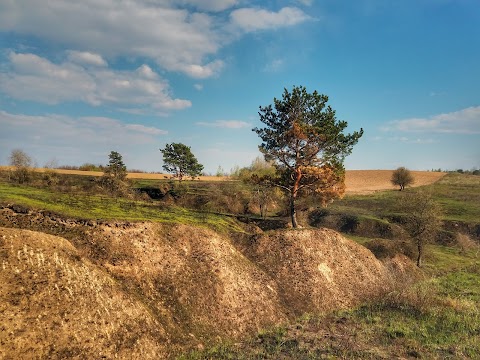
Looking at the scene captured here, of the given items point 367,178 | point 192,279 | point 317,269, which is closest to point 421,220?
point 317,269

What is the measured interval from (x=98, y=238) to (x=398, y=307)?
24585mm

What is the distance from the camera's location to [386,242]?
48625 millimetres

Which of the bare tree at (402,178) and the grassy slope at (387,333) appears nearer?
the grassy slope at (387,333)

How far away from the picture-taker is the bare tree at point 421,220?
156 feet

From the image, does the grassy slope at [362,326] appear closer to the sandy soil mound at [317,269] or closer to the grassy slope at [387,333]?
the grassy slope at [387,333]

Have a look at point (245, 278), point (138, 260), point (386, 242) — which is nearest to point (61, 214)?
point (138, 260)

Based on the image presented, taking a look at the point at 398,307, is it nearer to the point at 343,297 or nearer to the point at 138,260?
the point at 343,297

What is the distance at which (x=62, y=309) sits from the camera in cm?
1641

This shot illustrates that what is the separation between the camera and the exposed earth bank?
51.9 feet

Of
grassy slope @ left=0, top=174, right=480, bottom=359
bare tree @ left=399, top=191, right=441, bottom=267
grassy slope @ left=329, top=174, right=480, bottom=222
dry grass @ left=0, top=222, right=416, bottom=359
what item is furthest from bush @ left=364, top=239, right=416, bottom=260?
grassy slope @ left=329, top=174, right=480, bottom=222

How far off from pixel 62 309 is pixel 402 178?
375 ft

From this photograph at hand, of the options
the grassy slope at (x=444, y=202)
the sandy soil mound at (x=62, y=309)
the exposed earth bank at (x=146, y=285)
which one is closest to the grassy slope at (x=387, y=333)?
the exposed earth bank at (x=146, y=285)

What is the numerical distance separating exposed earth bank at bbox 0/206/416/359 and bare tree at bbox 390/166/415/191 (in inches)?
3459

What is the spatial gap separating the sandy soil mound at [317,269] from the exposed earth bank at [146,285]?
0.11 meters
